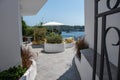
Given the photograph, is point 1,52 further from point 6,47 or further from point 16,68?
point 16,68

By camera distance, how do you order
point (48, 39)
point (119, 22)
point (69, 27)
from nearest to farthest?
point (119, 22), point (48, 39), point (69, 27)

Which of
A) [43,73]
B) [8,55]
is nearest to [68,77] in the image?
[43,73]

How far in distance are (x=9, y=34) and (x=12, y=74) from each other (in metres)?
1.04

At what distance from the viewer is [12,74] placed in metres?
4.09

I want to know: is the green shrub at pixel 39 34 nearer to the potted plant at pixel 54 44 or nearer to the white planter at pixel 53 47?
the potted plant at pixel 54 44

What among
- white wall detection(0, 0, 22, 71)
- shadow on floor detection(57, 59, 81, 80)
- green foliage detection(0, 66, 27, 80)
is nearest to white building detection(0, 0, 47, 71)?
white wall detection(0, 0, 22, 71)

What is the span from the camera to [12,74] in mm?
4086

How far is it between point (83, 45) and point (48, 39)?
5.76 m

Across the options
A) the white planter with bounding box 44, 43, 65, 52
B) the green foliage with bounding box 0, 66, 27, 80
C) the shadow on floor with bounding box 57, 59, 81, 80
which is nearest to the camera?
the green foliage with bounding box 0, 66, 27, 80

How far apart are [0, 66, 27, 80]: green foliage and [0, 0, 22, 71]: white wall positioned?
27 centimetres

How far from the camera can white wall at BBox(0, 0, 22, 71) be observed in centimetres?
445

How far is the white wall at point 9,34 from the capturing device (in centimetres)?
445

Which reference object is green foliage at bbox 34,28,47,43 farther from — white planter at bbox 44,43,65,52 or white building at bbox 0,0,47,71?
white building at bbox 0,0,47,71

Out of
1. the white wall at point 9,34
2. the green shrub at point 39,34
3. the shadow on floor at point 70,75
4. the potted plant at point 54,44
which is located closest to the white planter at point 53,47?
the potted plant at point 54,44
